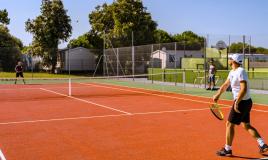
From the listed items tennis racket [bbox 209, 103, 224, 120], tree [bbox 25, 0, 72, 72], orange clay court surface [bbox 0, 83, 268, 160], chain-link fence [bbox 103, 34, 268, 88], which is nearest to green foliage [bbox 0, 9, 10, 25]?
tree [bbox 25, 0, 72, 72]

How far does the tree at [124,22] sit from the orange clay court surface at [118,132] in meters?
28.2

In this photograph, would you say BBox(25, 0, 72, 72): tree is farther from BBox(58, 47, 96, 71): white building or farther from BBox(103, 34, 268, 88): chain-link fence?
BBox(103, 34, 268, 88): chain-link fence

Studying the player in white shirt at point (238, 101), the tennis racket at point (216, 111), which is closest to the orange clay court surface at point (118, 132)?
the player in white shirt at point (238, 101)

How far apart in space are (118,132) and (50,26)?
41.6m

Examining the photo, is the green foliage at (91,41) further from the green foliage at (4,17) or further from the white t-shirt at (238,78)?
the white t-shirt at (238,78)

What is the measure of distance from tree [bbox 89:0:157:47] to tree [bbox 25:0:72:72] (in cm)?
449

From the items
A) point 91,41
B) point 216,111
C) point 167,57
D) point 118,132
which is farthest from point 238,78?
point 91,41

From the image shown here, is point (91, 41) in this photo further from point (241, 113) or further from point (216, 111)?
point (241, 113)

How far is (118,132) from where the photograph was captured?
9.63 meters

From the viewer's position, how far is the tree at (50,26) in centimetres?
4891

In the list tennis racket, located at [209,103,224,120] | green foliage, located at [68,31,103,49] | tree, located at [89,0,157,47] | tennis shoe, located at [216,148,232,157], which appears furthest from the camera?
green foliage, located at [68,31,103,49]

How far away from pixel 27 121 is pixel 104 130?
2.69 meters

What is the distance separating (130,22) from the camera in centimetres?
4822

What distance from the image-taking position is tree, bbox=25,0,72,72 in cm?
4891
